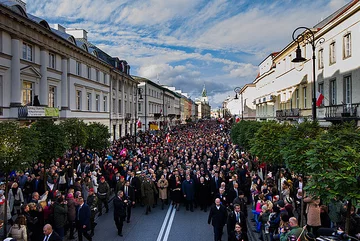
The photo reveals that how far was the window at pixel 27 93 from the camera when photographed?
74.2 ft

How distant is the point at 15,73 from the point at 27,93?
101 inches

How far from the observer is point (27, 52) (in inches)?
899

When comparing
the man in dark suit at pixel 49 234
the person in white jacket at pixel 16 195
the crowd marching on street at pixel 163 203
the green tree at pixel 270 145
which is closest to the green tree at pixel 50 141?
the crowd marching on street at pixel 163 203

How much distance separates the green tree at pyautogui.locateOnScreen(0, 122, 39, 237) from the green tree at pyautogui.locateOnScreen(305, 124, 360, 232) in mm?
8439

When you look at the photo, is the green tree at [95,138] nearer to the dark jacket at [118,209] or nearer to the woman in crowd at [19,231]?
the dark jacket at [118,209]

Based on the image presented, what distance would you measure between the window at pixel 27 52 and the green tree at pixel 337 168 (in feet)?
72.7

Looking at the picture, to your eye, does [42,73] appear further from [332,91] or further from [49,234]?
[332,91]

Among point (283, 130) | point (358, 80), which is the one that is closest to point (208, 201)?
point (283, 130)

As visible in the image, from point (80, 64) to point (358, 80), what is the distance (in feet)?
86.8

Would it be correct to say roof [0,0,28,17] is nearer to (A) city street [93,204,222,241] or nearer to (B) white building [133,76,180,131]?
(A) city street [93,204,222,241]

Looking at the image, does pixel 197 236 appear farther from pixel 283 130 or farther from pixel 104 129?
pixel 104 129

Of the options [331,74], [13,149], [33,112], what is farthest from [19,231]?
[331,74]

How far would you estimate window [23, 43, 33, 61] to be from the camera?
22.5 metres

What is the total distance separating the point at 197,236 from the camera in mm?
10242
